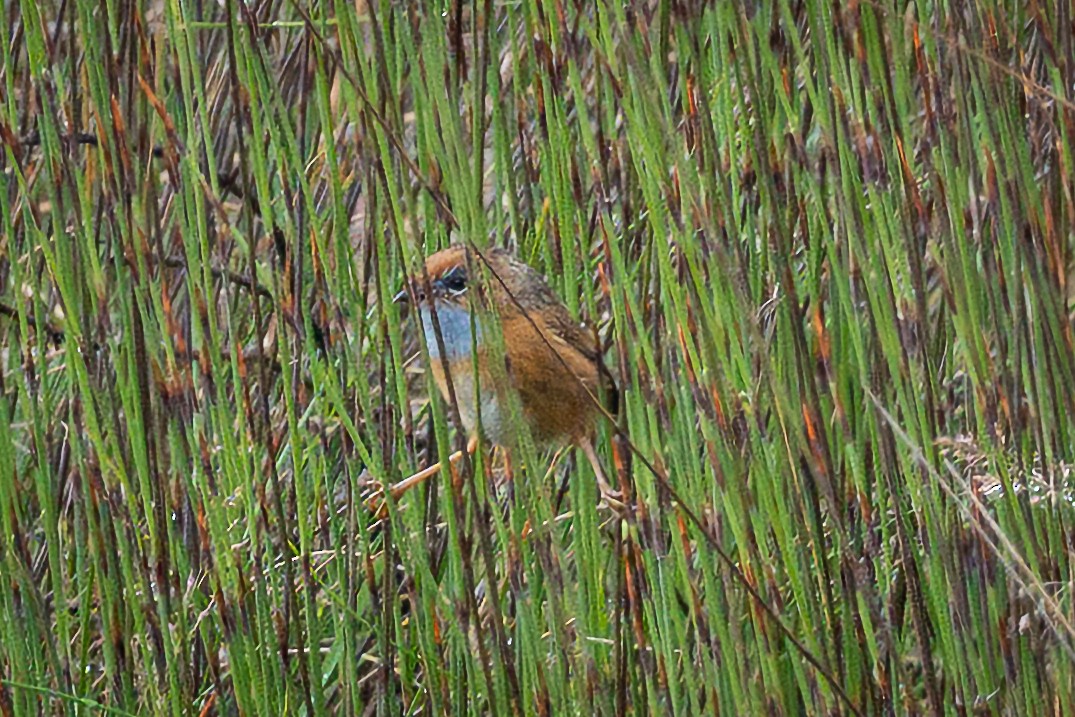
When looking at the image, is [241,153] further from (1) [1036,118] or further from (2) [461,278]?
(1) [1036,118]

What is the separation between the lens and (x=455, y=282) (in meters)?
1.80

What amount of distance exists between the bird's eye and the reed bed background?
6 cm

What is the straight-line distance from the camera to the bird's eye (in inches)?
70.4

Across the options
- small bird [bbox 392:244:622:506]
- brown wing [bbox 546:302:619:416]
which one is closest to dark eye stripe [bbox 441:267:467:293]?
small bird [bbox 392:244:622:506]

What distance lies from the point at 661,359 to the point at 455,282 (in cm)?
38

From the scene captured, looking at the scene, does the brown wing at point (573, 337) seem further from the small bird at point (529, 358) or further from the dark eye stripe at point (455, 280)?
the dark eye stripe at point (455, 280)

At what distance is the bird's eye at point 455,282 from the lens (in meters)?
1.79

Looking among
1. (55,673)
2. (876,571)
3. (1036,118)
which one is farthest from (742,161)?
(55,673)

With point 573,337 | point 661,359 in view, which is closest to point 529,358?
point 573,337

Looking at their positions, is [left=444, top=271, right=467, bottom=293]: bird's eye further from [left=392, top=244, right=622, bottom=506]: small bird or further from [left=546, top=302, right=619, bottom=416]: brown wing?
[left=546, top=302, right=619, bottom=416]: brown wing

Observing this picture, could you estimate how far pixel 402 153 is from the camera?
3.77 ft

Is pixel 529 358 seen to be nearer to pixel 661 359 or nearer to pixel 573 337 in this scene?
pixel 573 337

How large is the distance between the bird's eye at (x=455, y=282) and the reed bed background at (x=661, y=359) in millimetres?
64

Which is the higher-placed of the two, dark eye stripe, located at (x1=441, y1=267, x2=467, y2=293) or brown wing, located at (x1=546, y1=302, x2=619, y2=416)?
dark eye stripe, located at (x1=441, y1=267, x2=467, y2=293)
